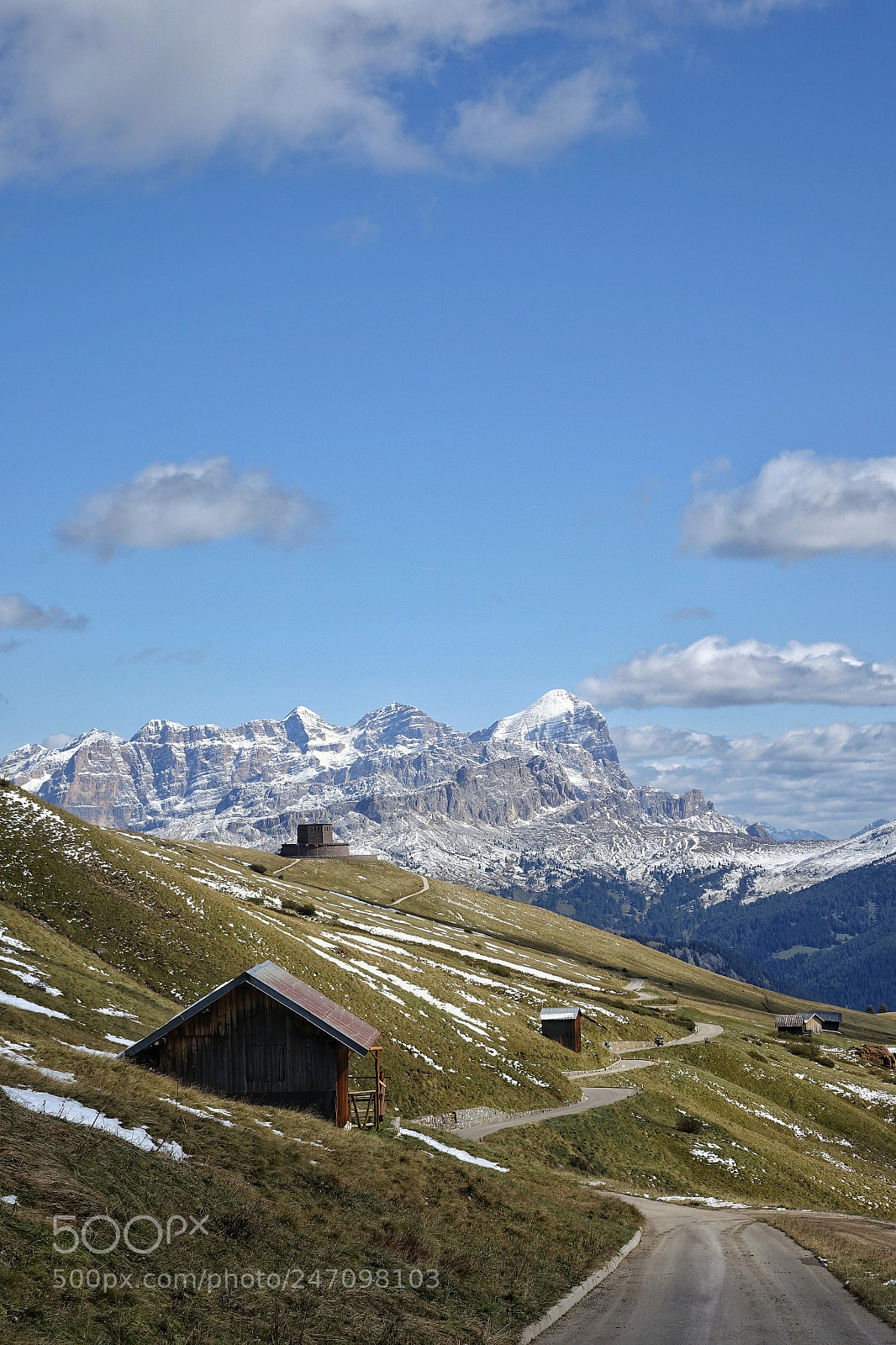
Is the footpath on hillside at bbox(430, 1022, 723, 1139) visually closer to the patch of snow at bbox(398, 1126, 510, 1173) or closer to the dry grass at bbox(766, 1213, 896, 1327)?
the patch of snow at bbox(398, 1126, 510, 1173)

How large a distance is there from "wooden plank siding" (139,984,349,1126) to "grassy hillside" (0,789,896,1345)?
318 centimetres

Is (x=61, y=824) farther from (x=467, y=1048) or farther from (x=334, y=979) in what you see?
(x=467, y=1048)

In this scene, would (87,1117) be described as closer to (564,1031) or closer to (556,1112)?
(556,1112)

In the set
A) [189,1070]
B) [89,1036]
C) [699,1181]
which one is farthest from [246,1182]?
[699,1181]

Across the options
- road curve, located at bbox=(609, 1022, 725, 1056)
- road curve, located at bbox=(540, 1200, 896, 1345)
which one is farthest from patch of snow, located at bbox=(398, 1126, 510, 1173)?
road curve, located at bbox=(609, 1022, 725, 1056)

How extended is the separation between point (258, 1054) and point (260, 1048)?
23cm

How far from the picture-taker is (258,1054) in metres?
38.9

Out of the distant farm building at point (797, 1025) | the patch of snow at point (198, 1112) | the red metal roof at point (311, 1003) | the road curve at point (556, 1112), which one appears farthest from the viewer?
the distant farm building at point (797, 1025)

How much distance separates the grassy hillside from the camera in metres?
17.1

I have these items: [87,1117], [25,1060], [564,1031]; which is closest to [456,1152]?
[25,1060]

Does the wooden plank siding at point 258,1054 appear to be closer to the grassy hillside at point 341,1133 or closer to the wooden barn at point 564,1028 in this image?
the grassy hillside at point 341,1133

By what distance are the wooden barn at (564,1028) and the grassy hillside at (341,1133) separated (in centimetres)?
307

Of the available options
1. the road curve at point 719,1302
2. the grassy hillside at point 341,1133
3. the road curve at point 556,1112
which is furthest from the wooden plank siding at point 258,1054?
the road curve at point 556,1112

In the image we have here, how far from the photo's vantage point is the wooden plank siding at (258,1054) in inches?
1511
